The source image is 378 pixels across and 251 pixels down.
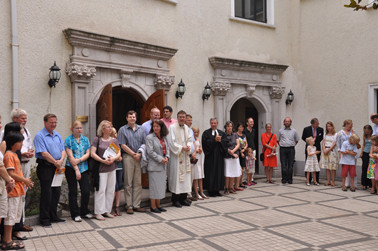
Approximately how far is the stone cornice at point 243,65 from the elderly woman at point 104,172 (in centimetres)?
526

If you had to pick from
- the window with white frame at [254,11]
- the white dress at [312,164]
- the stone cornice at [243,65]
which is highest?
the window with white frame at [254,11]

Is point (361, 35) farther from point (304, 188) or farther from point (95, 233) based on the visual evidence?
point (95, 233)

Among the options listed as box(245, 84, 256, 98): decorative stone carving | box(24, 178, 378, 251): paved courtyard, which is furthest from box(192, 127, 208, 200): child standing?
box(245, 84, 256, 98): decorative stone carving

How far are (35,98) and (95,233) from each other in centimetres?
363

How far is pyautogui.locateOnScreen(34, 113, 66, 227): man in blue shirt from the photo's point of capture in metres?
6.18

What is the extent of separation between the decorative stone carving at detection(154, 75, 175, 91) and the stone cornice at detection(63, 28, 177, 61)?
0.51m

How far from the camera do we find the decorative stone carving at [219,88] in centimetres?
1150

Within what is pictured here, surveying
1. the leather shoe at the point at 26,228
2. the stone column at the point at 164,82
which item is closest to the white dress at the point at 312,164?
the stone column at the point at 164,82

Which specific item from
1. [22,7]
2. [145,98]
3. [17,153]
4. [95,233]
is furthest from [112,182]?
[22,7]

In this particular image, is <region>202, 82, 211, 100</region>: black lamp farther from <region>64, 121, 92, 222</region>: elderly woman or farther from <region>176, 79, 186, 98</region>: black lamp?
<region>64, 121, 92, 222</region>: elderly woman

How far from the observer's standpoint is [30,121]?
8.19 meters

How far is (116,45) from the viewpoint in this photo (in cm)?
931

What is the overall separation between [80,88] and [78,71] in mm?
400

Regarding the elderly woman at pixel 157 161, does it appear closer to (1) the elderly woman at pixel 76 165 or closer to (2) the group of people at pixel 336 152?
(1) the elderly woman at pixel 76 165
